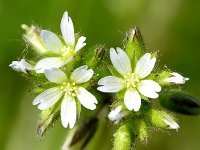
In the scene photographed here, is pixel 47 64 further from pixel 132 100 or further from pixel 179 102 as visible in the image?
pixel 179 102

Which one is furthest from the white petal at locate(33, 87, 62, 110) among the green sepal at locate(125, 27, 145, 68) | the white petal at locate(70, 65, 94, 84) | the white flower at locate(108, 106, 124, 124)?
the green sepal at locate(125, 27, 145, 68)

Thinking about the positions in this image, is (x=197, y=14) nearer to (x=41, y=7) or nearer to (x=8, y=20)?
(x=41, y=7)

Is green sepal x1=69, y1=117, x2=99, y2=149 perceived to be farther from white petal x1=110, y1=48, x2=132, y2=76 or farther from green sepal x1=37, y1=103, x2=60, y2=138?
white petal x1=110, y1=48, x2=132, y2=76

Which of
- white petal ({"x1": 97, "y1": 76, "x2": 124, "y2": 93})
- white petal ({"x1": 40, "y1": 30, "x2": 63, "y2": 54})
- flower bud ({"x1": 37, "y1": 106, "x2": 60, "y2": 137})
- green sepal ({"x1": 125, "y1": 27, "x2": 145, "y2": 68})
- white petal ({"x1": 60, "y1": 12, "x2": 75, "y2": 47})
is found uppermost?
green sepal ({"x1": 125, "y1": 27, "x2": 145, "y2": 68})

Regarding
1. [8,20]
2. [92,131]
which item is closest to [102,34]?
[8,20]

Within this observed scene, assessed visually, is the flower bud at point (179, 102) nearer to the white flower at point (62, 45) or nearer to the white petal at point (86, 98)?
the white petal at point (86, 98)
